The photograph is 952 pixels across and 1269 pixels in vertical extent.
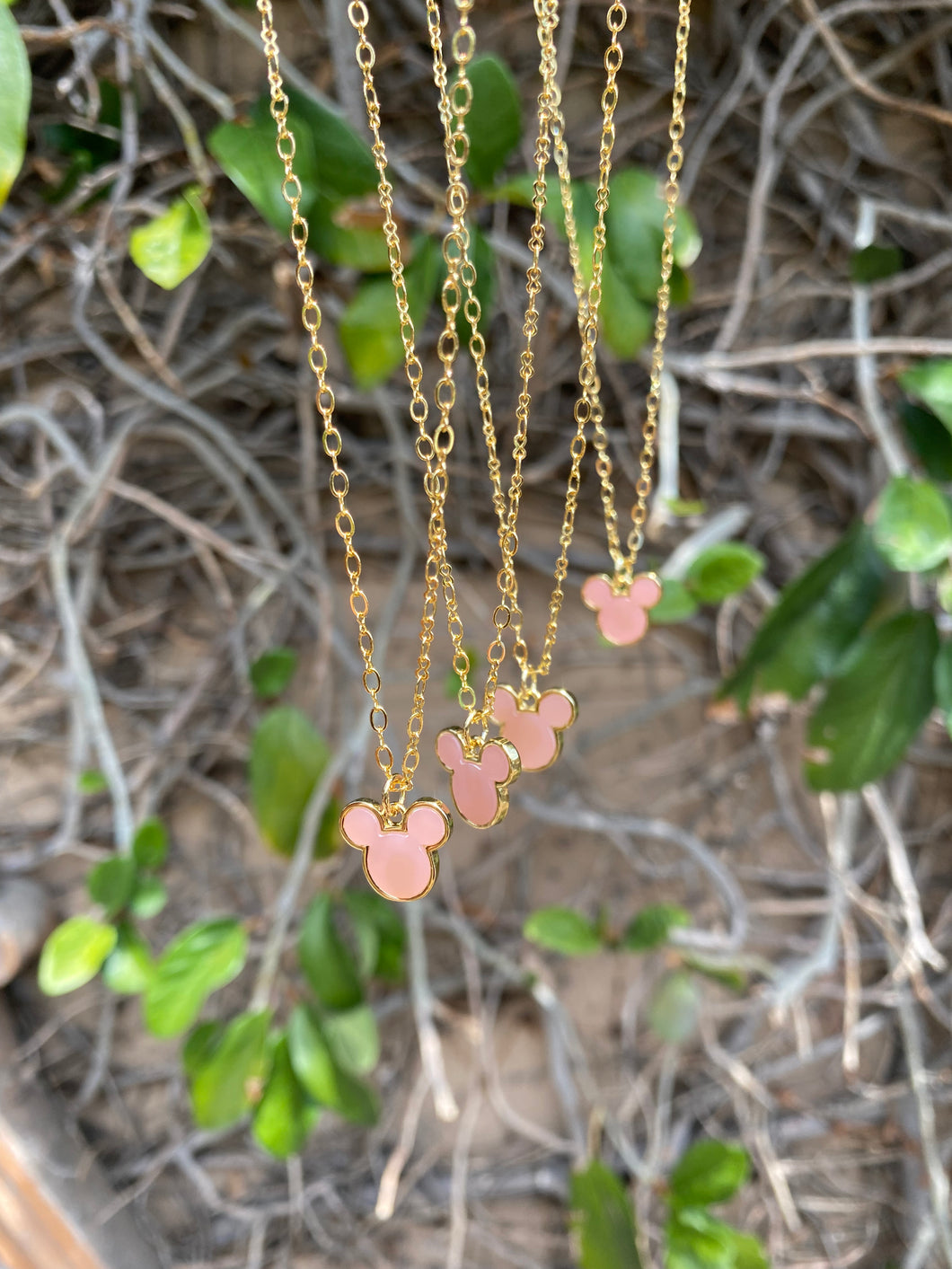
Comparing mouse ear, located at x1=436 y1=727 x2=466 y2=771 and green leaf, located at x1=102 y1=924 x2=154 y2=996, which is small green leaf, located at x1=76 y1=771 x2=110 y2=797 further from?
mouse ear, located at x1=436 y1=727 x2=466 y2=771

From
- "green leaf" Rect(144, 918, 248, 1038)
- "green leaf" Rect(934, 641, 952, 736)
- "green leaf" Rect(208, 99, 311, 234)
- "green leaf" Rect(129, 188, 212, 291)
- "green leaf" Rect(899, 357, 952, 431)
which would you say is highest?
"green leaf" Rect(208, 99, 311, 234)

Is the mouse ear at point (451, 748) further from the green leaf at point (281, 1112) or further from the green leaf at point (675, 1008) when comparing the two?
the green leaf at point (675, 1008)

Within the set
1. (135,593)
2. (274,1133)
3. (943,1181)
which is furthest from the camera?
(135,593)

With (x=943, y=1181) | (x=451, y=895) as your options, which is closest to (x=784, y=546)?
(x=451, y=895)

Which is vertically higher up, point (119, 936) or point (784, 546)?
point (784, 546)

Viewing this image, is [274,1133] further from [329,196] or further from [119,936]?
[329,196]

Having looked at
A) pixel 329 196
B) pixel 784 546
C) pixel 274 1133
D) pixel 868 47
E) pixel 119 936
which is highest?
pixel 868 47

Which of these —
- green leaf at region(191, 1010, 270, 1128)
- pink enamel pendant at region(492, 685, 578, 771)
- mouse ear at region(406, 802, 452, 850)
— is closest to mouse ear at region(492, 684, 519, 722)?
pink enamel pendant at region(492, 685, 578, 771)

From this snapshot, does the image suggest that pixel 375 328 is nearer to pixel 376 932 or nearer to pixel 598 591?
pixel 598 591

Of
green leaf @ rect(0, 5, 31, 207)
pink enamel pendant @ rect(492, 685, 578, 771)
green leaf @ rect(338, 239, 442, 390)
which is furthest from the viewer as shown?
green leaf @ rect(338, 239, 442, 390)
